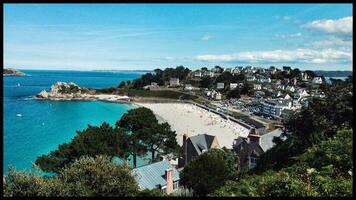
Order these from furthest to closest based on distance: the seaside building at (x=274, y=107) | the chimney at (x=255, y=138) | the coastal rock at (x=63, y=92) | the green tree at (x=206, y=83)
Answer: the green tree at (x=206, y=83) → the coastal rock at (x=63, y=92) → the seaside building at (x=274, y=107) → the chimney at (x=255, y=138)

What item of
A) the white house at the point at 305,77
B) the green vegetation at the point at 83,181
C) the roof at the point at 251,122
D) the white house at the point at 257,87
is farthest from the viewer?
the white house at the point at 305,77

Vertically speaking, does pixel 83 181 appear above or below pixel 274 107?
above

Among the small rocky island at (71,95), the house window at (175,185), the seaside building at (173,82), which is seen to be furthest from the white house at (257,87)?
the house window at (175,185)

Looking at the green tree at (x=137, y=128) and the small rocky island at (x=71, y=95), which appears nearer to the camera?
the green tree at (x=137, y=128)

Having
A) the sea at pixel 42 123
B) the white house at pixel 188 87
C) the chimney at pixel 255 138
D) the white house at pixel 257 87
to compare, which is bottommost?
the sea at pixel 42 123

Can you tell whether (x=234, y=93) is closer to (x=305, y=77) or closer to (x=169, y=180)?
(x=305, y=77)

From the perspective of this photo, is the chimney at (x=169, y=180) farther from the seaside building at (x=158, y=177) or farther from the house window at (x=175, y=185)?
the house window at (x=175, y=185)

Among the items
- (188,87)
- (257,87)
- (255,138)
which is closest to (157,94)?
(188,87)
